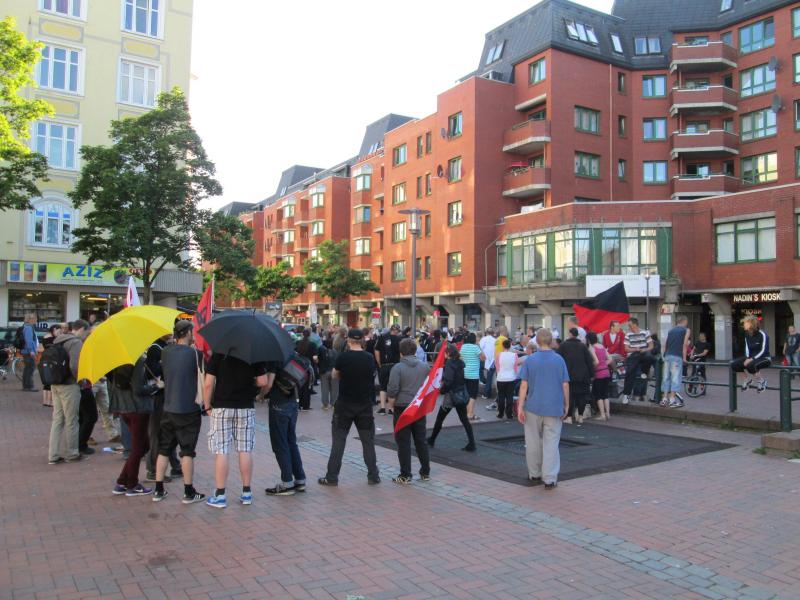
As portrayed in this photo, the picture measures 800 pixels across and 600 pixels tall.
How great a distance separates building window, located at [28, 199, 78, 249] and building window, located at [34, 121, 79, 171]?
184 cm

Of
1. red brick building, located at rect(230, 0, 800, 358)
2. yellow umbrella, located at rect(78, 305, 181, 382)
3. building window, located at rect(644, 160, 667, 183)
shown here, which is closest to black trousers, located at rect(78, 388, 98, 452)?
yellow umbrella, located at rect(78, 305, 181, 382)

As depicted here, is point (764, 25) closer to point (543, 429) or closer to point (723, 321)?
point (723, 321)

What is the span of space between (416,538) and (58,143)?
31.4 meters

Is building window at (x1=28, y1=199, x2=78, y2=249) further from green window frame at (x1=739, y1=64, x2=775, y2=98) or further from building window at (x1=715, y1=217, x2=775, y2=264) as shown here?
green window frame at (x1=739, y1=64, x2=775, y2=98)

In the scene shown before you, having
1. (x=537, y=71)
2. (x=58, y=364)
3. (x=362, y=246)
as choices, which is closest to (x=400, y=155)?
(x=362, y=246)

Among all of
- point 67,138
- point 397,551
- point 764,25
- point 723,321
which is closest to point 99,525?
point 397,551

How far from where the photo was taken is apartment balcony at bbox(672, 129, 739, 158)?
1558 inches

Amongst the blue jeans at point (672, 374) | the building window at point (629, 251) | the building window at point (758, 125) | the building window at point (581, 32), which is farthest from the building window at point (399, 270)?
the blue jeans at point (672, 374)

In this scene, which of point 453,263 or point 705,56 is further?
point 453,263

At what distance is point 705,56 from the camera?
3988cm

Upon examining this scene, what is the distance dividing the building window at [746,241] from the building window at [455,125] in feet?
55.1

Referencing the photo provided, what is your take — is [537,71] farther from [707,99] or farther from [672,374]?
[672,374]

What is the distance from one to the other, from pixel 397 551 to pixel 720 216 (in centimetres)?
3448

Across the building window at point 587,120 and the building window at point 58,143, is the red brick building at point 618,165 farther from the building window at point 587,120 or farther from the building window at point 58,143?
the building window at point 58,143
